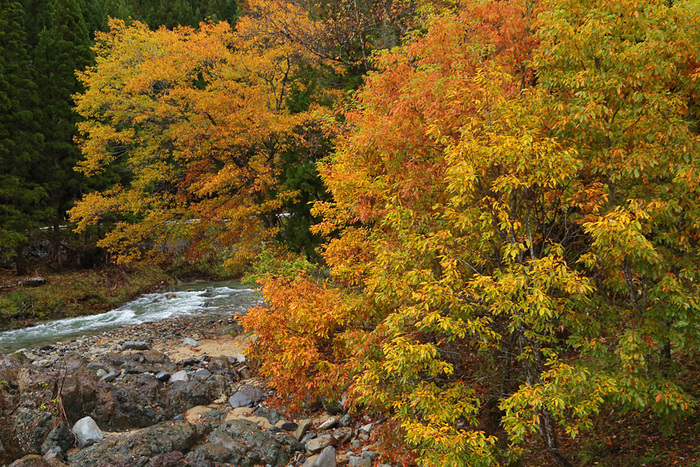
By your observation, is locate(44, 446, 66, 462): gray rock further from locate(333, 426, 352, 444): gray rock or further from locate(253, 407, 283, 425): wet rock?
locate(333, 426, 352, 444): gray rock

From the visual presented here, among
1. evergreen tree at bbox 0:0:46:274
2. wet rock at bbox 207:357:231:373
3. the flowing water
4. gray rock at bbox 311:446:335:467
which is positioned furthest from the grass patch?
gray rock at bbox 311:446:335:467

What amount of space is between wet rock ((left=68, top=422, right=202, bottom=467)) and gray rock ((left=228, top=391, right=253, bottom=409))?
6.71 feet

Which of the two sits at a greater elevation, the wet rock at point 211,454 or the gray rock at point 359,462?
the wet rock at point 211,454

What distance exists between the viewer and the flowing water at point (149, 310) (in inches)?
673

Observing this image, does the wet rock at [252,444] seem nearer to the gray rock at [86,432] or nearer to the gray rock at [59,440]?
the gray rock at [86,432]

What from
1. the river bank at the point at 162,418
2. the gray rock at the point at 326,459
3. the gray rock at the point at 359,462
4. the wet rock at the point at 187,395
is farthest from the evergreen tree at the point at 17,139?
the gray rock at the point at 359,462

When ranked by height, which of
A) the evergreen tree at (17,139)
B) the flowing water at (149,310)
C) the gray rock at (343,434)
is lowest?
the flowing water at (149,310)

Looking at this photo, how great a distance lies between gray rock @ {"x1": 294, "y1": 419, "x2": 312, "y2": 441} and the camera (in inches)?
360

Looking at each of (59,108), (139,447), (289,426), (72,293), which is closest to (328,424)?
(289,426)

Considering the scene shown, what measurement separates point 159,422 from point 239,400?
1764 millimetres

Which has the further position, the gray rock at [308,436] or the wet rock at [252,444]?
the gray rock at [308,436]

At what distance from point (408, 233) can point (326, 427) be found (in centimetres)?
532

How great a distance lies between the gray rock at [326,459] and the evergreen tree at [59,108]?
2022 centimetres

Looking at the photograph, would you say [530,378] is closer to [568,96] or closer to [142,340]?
[568,96]
